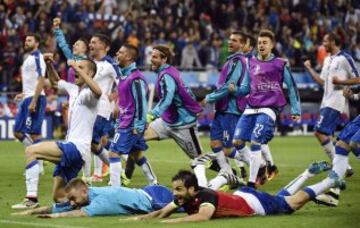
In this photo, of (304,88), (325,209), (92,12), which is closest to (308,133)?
(304,88)

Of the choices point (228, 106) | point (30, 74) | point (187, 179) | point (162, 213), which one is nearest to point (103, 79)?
point (30, 74)

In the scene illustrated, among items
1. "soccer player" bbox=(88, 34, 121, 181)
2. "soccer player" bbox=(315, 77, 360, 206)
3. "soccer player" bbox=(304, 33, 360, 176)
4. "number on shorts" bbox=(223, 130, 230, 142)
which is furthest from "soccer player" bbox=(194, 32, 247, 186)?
"soccer player" bbox=(315, 77, 360, 206)

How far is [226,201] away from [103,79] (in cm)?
645

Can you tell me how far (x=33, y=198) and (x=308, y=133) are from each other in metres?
24.5

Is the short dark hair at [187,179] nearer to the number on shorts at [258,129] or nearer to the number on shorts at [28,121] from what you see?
the number on shorts at [258,129]

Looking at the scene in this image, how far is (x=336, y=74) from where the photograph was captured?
19.4 meters

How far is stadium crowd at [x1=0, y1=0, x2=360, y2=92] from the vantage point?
33344mm

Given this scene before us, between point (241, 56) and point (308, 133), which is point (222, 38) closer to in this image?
point (308, 133)

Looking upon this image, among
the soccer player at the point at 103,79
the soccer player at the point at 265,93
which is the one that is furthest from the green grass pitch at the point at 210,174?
the soccer player at the point at 265,93

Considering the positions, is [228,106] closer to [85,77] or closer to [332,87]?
[332,87]

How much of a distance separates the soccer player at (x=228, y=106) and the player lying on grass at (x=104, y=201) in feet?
13.1

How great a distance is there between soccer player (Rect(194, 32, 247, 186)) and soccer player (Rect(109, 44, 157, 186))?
170cm

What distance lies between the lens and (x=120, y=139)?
52.9 ft

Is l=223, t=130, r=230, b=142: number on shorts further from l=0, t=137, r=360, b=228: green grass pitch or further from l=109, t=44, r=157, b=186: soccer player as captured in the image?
l=109, t=44, r=157, b=186: soccer player
